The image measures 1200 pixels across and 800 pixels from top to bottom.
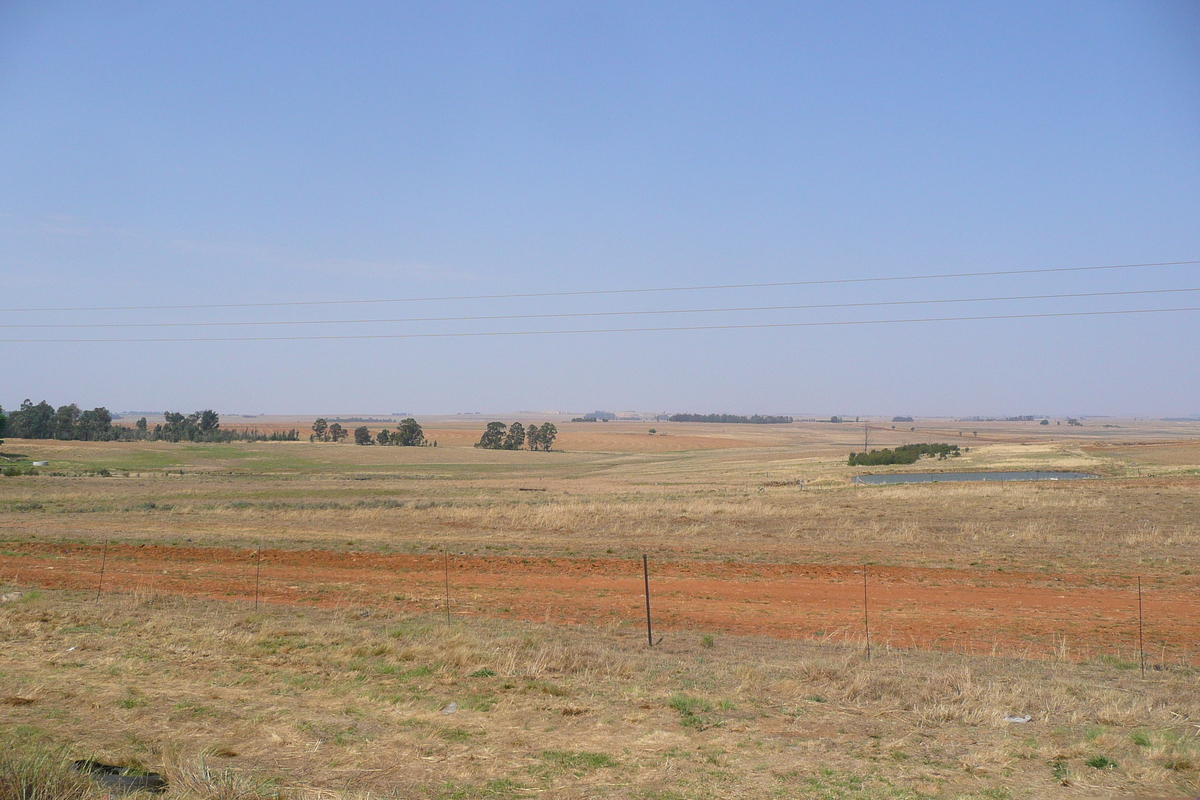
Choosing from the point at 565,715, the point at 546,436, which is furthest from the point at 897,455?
the point at 565,715

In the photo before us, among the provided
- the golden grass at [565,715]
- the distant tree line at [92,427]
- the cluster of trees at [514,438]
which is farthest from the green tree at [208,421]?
the golden grass at [565,715]

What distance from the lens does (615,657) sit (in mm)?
11562

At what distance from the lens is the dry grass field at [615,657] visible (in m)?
7.30

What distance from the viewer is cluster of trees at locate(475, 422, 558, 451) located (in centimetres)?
14525

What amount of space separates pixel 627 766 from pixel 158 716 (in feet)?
16.6

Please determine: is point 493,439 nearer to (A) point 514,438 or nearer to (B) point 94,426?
(A) point 514,438

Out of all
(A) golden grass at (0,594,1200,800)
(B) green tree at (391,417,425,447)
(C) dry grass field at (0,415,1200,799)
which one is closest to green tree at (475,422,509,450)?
(B) green tree at (391,417,425,447)

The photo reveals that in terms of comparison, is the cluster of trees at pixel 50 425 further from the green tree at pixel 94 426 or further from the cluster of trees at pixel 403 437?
the cluster of trees at pixel 403 437

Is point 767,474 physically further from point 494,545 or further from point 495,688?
point 495,688

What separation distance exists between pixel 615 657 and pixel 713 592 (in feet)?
27.1

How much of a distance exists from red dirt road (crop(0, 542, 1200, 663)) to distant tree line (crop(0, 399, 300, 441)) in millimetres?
120156

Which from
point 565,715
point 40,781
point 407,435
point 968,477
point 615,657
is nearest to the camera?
point 40,781

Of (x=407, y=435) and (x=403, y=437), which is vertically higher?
(x=407, y=435)

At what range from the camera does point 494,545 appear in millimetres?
27656
